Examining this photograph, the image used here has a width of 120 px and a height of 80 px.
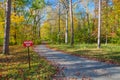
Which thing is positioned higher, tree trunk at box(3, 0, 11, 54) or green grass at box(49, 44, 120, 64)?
tree trunk at box(3, 0, 11, 54)

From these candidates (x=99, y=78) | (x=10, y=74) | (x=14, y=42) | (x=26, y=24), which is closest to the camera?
(x=99, y=78)

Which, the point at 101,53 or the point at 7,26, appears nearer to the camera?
the point at 7,26

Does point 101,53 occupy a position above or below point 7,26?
below

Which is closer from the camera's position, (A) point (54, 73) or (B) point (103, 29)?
(A) point (54, 73)

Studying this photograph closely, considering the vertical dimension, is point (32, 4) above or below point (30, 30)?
above

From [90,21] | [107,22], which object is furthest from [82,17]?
[107,22]

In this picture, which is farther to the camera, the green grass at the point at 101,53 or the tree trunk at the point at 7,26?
the tree trunk at the point at 7,26

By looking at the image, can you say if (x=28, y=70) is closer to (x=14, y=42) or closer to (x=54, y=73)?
(x=54, y=73)

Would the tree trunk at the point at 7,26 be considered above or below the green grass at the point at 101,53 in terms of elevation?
above

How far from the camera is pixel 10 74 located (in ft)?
41.8

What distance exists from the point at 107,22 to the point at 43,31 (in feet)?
116

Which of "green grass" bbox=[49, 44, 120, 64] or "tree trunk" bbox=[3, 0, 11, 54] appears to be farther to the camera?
"tree trunk" bbox=[3, 0, 11, 54]

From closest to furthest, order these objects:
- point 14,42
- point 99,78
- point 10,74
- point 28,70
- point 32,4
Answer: point 99,78, point 10,74, point 28,70, point 14,42, point 32,4

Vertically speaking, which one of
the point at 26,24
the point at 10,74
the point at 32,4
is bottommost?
the point at 10,74
